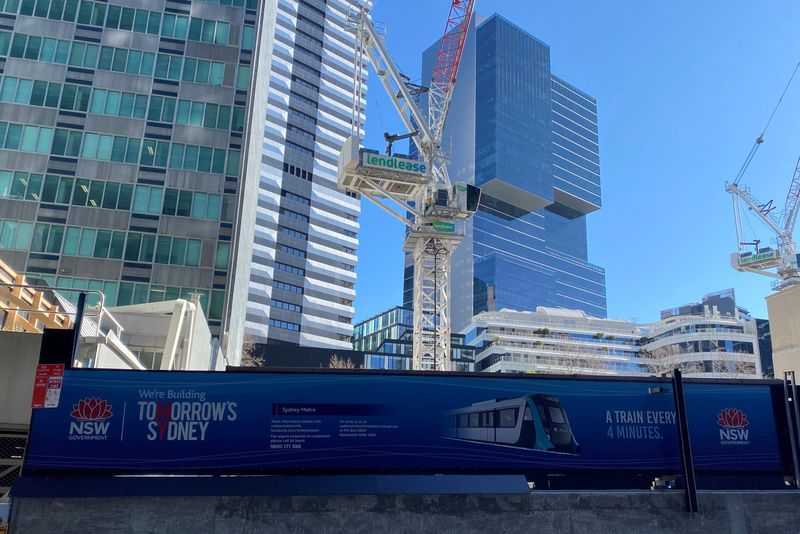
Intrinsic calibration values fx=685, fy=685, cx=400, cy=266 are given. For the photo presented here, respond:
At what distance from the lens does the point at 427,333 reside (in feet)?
259

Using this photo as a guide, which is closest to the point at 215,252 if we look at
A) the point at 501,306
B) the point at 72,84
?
the point at 72,84

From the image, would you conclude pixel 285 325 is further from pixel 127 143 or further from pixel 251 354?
pixel 127 143

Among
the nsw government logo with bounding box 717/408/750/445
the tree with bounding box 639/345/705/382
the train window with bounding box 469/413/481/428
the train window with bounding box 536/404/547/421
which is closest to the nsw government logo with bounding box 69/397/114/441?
the train window with bounding box 469/413/481/428

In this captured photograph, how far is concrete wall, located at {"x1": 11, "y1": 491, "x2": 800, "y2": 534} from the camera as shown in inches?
434

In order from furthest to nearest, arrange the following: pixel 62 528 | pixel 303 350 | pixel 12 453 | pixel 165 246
Answer: 1. pixel 303 350
2. pixel 165 246
3. pixel 12 453
4. pixel 62 528

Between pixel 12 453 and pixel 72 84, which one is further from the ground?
pixel 72 84

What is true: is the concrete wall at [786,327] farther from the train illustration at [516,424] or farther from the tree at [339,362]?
the tree at [339,362]

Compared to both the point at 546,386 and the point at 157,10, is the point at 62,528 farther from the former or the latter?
the point at 157,10

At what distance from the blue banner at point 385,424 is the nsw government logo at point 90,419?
17 mm

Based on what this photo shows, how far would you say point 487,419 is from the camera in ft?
41.8

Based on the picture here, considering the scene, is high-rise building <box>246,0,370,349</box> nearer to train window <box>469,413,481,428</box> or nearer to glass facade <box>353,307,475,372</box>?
glass facade <box>353,307,475,372</box>

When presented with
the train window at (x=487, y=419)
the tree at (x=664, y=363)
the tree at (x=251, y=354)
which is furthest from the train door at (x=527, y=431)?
the tree at (x=664, y=363)

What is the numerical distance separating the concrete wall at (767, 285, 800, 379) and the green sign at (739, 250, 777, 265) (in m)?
89.8

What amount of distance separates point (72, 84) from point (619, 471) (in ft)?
150
